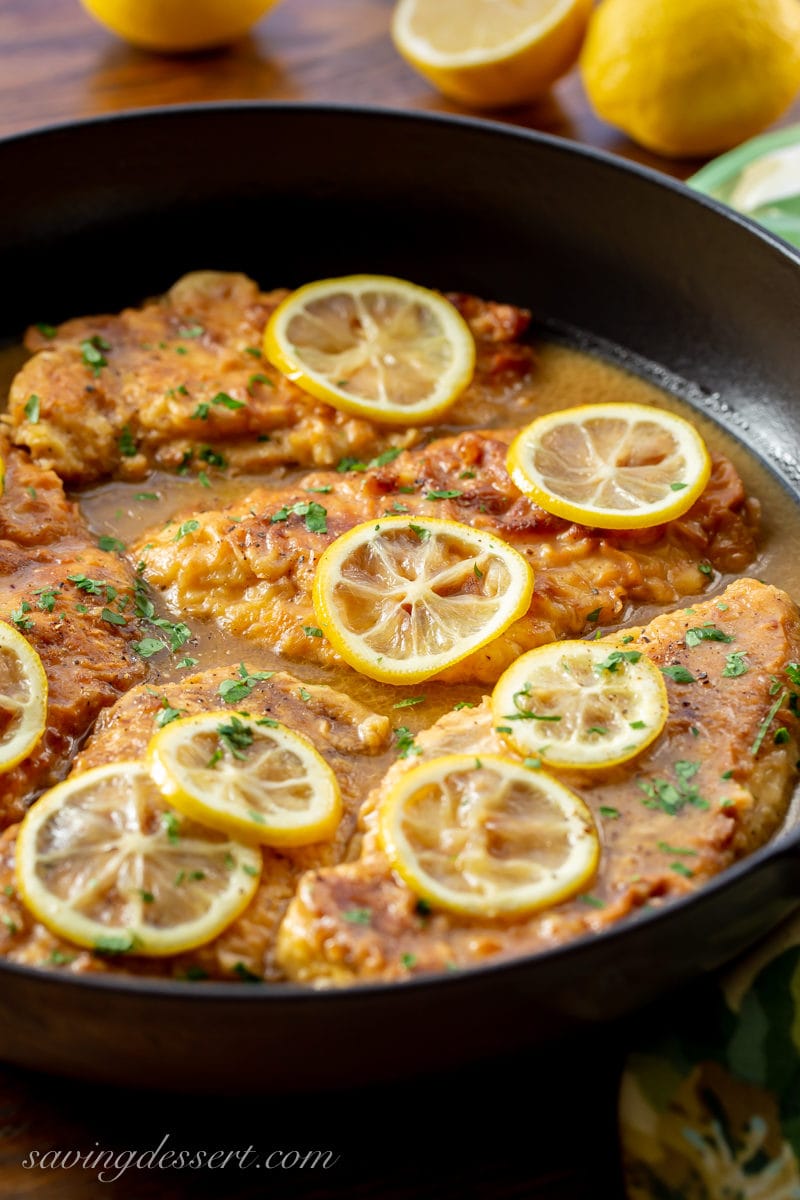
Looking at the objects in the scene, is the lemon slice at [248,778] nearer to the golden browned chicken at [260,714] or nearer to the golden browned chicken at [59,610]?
the golden browned chicken at [260,714]

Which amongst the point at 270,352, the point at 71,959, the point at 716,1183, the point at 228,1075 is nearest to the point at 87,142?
the point at 270,352

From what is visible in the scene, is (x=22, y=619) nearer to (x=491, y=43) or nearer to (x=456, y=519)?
(x=456, y=519)

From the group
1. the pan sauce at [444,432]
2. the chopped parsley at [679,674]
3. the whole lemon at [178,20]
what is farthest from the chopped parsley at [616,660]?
the whole lemon at [178,20]

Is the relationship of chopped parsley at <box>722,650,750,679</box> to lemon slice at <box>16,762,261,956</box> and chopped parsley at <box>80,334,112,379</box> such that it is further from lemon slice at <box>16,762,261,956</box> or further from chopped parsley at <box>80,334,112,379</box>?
chopped parsley at <box>80,334,112,379</box>

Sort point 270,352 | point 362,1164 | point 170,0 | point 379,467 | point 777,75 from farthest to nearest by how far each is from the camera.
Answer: point 170,0 → point 777,75 → point 270,352 → point 379,467 → point 362,1164

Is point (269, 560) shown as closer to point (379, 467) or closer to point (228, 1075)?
point (379, 467)

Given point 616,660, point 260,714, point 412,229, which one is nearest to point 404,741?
point 260,714
